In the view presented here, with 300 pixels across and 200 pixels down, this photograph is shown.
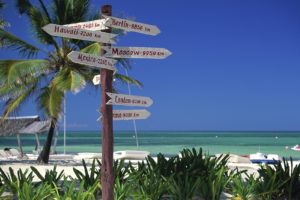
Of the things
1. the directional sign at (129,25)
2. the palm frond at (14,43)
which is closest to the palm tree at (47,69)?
A: the palm frond at (14,43)

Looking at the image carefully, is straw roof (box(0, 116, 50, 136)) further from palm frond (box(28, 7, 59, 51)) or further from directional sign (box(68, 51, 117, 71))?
directional sign (box(68, 51, 117, 71))

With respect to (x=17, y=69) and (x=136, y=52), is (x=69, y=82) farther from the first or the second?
(x=136, y=52)

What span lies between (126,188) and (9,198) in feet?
5.45

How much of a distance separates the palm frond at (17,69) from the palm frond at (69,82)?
80cm

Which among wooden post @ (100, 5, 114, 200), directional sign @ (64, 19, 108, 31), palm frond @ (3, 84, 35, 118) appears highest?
palm frond @ (3, 84, 35, 118)

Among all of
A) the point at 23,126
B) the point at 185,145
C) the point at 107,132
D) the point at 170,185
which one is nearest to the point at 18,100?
the point at 23,126

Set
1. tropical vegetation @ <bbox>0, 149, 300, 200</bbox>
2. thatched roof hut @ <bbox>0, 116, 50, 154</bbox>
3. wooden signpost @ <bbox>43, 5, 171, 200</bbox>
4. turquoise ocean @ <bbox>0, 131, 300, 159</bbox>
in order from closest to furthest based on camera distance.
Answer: wooden signpost @ <bbox>43, 5, 171, 200</bbox>
tropical vegetation @ <bbox>0, 149, 300, 200</bbox>
thatched roof hut @ <bbox>0, 116, 50, 154</bbox>
turquoise ocean @ <bbox>0, 131, 300, 159</bbox>

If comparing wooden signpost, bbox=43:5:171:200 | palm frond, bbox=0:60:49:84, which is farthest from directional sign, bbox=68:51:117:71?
palm frond, bbox=0:60:49:84

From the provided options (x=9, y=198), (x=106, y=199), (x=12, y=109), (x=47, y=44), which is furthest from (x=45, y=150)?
(x=106, y=199)

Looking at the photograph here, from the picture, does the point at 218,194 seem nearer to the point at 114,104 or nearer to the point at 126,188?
the point at 126,188

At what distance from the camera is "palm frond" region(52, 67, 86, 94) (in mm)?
13295

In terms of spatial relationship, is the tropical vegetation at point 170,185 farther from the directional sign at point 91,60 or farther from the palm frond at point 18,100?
the palm frond at point 18,100

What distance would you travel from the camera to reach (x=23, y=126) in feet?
74.9

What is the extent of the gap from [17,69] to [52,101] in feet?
4.56
